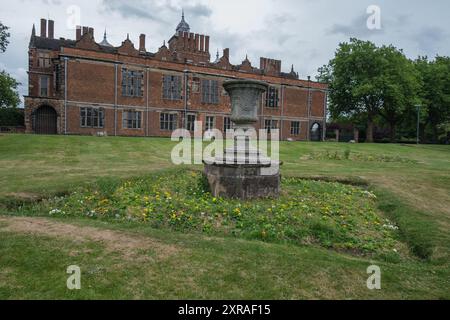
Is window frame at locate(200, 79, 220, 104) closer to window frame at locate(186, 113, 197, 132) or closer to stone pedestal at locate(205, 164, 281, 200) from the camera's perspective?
window frame at locate(186, 113, 197, 132)

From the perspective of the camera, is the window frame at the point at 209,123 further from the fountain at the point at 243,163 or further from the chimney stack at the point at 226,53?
the fountain at the point at 243,163

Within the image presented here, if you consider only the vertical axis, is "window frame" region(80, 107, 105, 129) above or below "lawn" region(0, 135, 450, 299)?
above

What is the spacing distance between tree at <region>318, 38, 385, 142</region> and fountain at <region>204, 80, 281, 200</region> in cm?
3892

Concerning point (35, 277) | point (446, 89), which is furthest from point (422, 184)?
point (446, 89)

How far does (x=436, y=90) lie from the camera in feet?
163

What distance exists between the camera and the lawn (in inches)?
166

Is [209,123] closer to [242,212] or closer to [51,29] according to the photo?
[242,212]

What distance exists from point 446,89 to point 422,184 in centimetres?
4705

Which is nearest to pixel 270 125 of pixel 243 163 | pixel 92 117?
pixel 92 117

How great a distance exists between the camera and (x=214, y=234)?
21.5ft

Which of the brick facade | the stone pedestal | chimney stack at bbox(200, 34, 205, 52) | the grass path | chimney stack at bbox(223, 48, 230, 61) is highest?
chimney stack at bbox(200, 34, 205, 52)

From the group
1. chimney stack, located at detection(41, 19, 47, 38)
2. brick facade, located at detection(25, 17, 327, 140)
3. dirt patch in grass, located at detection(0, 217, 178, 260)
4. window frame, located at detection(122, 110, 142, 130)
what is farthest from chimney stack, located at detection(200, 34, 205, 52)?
dirt patch in grass, located at detection(0, 217, 178, 260)

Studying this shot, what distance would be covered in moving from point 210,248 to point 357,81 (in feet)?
155

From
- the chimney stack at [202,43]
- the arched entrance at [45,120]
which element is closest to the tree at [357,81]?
the chimney stack at [202,43]
